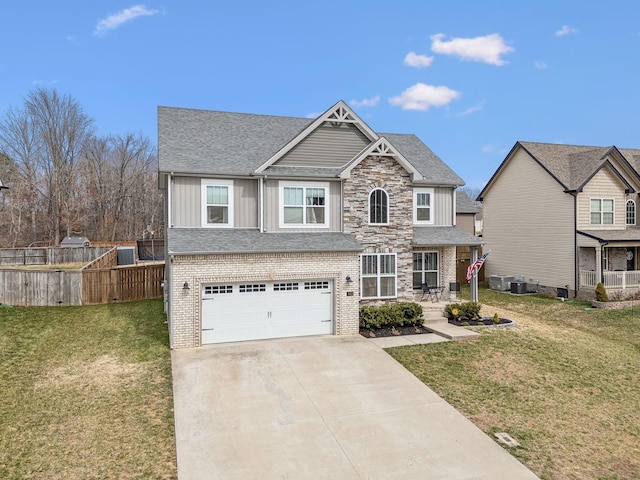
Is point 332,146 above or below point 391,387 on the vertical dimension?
above

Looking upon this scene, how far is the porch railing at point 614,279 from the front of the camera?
21469 mm

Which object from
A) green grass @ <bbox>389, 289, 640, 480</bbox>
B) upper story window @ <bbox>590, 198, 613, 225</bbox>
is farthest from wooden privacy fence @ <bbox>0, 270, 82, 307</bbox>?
upper story window @ <bbox>590, 198, 613, 225</bbox>

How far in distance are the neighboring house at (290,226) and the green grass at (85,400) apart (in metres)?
2.03

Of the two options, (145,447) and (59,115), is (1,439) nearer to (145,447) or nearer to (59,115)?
(145,447)

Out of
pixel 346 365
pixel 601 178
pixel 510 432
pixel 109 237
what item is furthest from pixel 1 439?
pixel 109 237

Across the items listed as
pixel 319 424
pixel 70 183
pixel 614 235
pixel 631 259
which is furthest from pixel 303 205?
pixel 70 183

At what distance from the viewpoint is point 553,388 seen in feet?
33.5

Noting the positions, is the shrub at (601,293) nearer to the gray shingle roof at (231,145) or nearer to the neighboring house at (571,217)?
the neighboring house at (571,217)

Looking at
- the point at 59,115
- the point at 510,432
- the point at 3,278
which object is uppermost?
the point at 59,115

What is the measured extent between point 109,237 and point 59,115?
54.0ft

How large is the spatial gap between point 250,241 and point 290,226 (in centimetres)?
195

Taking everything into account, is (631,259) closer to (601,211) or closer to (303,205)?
(601,211)

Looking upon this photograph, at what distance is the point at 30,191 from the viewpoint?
1796 inches

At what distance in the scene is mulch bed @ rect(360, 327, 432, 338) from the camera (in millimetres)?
14373
